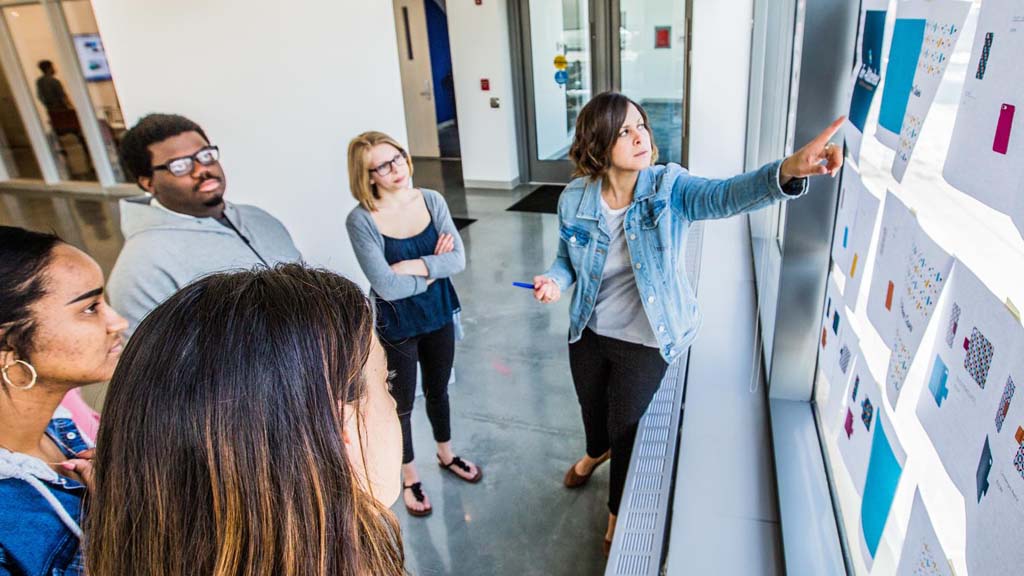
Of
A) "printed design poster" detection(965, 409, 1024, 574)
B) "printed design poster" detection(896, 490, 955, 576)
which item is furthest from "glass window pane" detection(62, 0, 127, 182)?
"printed design poster" detection(965, 409, 1024, 574)

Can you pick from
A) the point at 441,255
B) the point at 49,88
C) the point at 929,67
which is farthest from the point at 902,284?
the point at 49,88

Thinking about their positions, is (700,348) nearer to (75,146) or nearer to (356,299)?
(356,299)

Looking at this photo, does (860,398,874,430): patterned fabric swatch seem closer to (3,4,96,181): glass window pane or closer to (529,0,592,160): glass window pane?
(529,0,592,160): glass window pane

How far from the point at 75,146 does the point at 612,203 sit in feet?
35.9

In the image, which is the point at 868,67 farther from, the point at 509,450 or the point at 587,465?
the point at 509,450

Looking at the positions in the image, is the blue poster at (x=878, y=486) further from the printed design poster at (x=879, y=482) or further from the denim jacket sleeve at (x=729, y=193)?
the denim jacket sleeve at (x=729, y=193)

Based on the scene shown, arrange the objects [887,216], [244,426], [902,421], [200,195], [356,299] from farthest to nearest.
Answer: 1. [200,195]
2. [887,216]
3. [902,421]
4. [356,299]
5. [244,426]

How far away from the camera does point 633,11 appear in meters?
6.94

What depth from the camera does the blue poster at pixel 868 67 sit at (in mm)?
1268

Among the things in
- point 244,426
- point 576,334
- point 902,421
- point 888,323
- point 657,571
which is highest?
point 244,426

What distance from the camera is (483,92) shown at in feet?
25.0

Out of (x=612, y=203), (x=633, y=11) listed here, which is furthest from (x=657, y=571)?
(x=633, y=11)

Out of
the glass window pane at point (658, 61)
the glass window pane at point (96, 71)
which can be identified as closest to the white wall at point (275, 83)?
the glass window pane at point (658, 61)

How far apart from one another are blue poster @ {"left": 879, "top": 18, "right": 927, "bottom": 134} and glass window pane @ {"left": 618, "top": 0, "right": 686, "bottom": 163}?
6.08 meters
